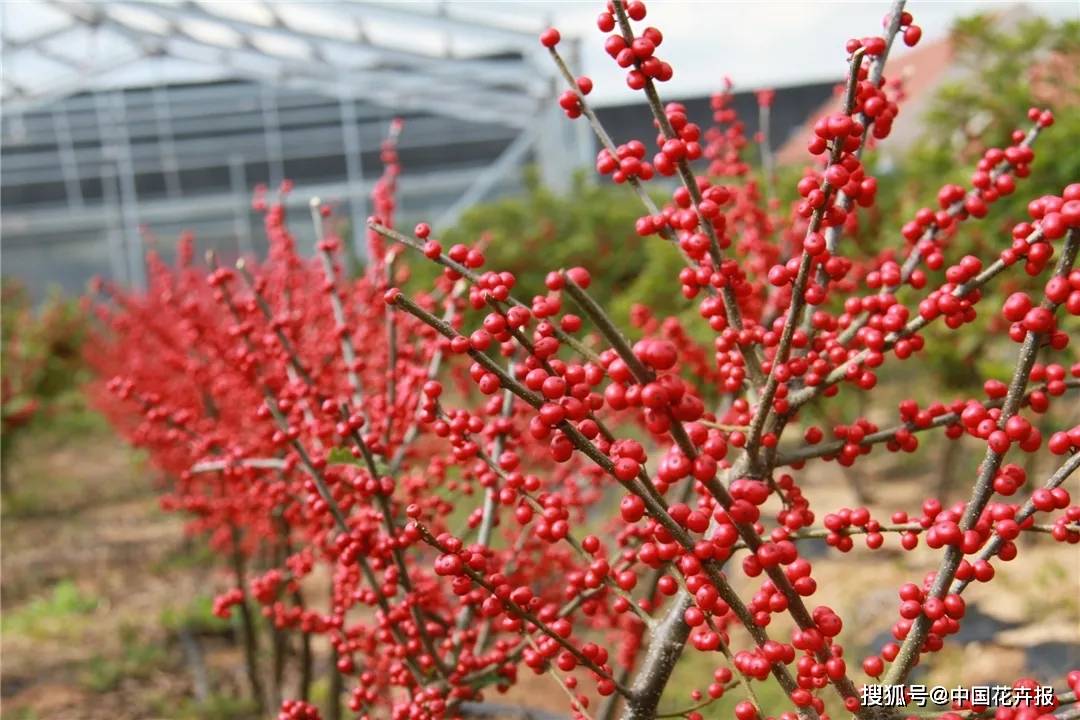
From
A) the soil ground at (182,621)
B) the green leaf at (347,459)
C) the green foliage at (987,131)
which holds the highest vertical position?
the green foliage at (987,131)

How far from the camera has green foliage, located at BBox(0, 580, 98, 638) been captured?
558cm

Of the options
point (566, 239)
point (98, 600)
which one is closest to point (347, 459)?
point (98, 600)

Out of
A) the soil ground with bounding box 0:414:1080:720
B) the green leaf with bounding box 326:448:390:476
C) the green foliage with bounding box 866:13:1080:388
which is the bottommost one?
the soil ground with bounding box 0:414:1080:720

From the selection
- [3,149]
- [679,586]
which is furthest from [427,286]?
[3,149]

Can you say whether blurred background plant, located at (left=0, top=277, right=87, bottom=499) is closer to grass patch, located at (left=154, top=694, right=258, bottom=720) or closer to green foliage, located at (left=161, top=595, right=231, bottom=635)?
green foliage, located at (left=161, top=595, right=231, bottom=635)

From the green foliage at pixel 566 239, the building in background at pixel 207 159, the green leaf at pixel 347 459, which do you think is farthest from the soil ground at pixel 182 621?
the building in background at pixel 207 159

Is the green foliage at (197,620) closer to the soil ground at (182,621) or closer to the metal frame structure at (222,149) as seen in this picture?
the soil ground at (182,621)

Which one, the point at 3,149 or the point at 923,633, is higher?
the point at 3,149

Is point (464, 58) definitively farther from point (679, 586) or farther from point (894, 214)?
point (679, 586)

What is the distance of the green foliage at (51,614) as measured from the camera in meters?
5.58

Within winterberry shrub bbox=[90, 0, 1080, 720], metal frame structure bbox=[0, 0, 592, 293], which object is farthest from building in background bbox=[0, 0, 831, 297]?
winterberry shrub bbox=[90, 0, 1080, 720]

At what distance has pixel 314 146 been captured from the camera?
19.1 metres

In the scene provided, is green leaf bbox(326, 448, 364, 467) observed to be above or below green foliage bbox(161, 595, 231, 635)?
above

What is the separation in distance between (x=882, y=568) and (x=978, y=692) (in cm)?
480
